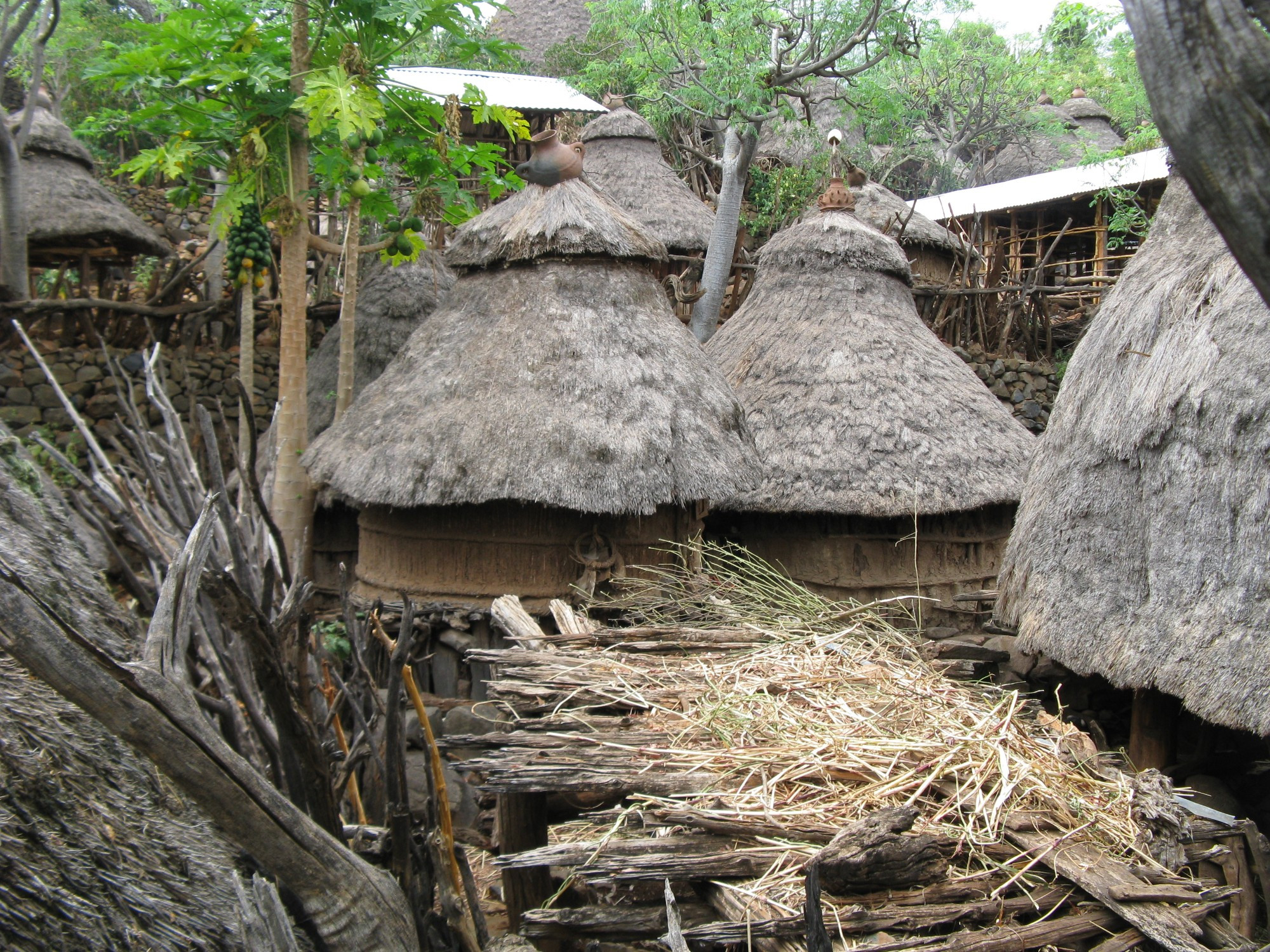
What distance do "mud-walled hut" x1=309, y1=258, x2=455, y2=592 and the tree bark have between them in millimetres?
7849

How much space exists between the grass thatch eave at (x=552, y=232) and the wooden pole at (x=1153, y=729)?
429 cm

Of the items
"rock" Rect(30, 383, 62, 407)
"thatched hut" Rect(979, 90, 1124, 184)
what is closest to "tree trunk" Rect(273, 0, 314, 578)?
"rock" Rect(30, 383, 62, 407)

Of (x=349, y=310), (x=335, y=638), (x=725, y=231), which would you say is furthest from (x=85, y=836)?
(x=725, y=231)

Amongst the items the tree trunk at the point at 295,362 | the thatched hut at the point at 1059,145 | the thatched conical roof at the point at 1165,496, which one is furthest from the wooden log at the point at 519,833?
the thatched hut at the point at 1059,145

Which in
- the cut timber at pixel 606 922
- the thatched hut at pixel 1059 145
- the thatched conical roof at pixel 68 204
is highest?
the thatched hut at pixel 1059 145

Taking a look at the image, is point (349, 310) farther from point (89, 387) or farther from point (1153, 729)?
point (1153, 729)

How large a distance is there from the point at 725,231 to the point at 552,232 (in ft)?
13.6

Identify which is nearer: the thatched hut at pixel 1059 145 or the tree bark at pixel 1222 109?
the tree bark at pixel 1222 109

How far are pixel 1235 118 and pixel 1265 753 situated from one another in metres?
4.73

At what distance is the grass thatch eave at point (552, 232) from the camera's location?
276 inches

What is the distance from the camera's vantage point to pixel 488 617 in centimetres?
652

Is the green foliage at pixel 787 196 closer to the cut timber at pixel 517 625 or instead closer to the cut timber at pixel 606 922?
the cut timber at pixel 517 625

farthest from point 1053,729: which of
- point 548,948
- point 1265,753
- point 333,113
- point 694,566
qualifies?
point 333,113

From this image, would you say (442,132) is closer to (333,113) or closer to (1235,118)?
(333,113)
